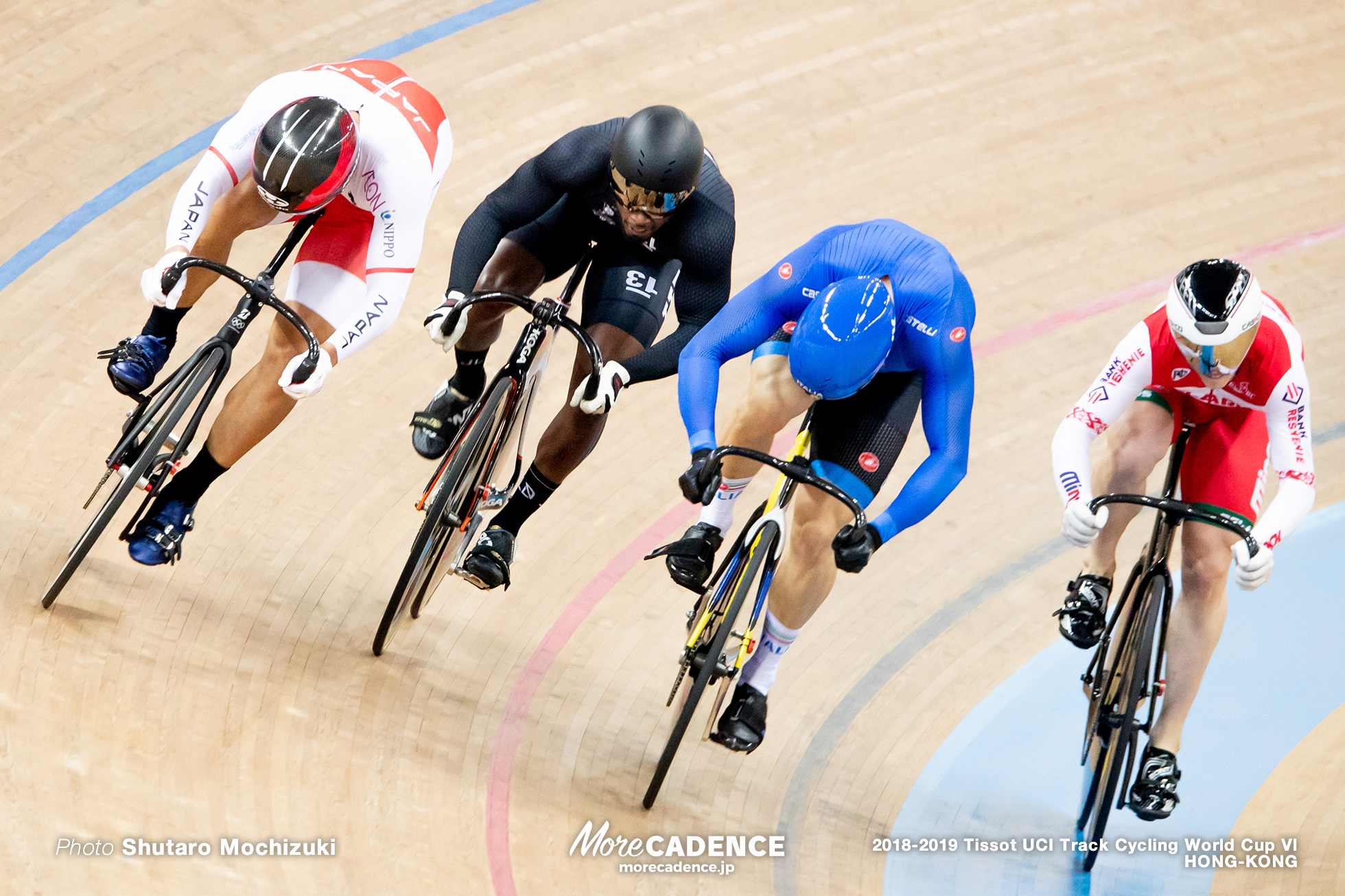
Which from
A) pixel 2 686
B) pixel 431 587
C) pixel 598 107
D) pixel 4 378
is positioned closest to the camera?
pixel 2 686

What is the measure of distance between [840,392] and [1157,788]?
1407mm

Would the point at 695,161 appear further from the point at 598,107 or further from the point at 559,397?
the point at 598,107

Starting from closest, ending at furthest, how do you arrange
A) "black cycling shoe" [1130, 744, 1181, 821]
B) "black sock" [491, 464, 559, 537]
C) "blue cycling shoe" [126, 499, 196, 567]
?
1. "black cycling shoe" [1130, 744, 1181, 821]
2. "blue cycling shoe" [126, 499, 196, 567]
3. "black sock" [491, 464, 559, 537]

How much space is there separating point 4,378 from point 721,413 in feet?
8.04

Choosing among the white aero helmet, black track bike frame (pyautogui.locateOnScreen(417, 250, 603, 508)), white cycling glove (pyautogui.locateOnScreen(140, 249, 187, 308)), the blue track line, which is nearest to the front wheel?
the white aero helmet

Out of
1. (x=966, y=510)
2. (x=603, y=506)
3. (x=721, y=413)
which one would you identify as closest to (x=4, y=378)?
(x=603, y=506)

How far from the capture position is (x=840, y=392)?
3.71 m

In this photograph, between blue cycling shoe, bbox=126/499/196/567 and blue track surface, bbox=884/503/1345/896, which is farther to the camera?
blue track surface, bbox=884/503/1345/896

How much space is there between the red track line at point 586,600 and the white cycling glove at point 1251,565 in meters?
1.94

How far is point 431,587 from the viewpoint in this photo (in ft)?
15.2

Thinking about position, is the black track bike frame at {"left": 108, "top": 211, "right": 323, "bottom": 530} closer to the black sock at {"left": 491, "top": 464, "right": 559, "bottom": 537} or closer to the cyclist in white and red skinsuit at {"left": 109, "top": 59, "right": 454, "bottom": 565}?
the cyclist in white and red skinsuit at {"left": 109, "top": 59, "right": 454, "bottom": 565}

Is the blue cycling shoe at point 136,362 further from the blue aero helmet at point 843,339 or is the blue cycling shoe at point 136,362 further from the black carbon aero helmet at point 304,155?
the blue aero helmet at point 843,339

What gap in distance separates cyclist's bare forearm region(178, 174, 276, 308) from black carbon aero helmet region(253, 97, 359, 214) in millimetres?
258

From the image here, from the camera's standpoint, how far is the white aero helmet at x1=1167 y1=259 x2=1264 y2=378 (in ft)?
12.3
